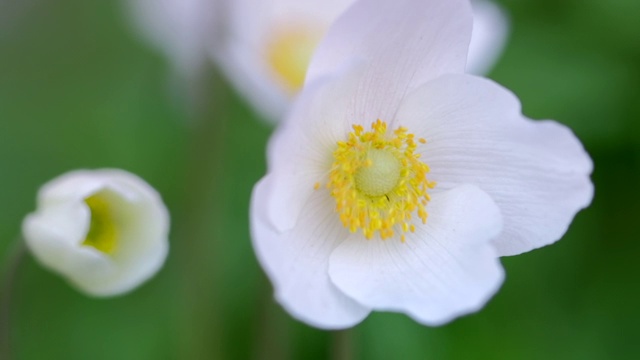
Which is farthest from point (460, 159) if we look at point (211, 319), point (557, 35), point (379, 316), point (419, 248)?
point (557, 35)

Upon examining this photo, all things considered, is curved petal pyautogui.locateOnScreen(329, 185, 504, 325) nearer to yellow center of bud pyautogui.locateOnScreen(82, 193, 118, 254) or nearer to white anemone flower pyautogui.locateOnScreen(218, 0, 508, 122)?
yellow center of bud pyautogui.locateOnScreen(82, 193, 118, 254)

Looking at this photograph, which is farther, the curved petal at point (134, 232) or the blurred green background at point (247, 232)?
the blurred green background at point (247, 232)

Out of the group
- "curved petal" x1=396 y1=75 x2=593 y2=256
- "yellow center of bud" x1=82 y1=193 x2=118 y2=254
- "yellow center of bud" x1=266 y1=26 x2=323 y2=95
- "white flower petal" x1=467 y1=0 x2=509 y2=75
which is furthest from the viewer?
"yellow center of bud" x1=266 y1=26 x2=323 y2=95

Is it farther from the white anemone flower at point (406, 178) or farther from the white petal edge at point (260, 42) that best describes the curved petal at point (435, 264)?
the white petal edge at point (260, 42)

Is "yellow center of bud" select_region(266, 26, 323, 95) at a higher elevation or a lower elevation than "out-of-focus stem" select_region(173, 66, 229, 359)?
higher

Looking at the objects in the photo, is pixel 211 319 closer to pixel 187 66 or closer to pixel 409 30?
pixel 187 66

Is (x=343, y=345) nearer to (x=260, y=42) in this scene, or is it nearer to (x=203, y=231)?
(x=203, y=231)

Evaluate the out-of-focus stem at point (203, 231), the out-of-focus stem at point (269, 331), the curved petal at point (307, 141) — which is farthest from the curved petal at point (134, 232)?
the out-of-focus stem at point (203, 231)

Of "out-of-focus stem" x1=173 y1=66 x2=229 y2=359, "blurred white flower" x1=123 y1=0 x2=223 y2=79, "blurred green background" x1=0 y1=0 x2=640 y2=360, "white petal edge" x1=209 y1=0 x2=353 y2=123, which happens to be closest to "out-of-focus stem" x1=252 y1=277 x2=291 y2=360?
"blurred green background" x1=0 y1=0 x2=640 y2=360
